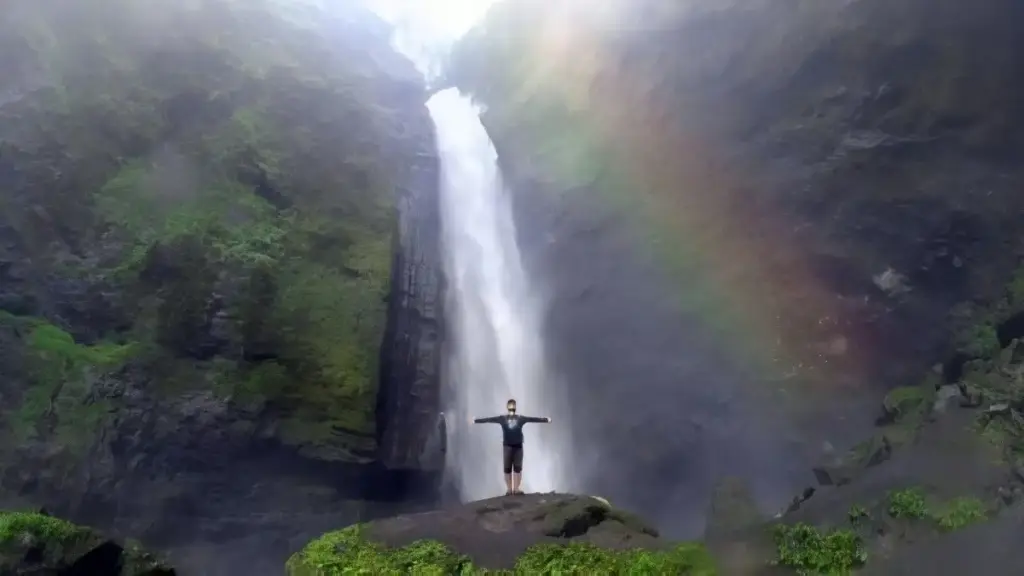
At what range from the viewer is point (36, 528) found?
27.8ft

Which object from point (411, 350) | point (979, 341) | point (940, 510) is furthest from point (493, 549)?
point (979, 341)

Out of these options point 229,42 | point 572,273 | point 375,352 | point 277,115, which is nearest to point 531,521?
point 375,352

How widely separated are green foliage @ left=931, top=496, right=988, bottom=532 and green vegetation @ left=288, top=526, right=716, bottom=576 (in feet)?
9.76

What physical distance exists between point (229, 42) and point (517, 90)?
1017 centimetres

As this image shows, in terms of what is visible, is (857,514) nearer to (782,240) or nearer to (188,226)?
(782,240)

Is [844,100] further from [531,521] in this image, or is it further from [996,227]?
[531,521]

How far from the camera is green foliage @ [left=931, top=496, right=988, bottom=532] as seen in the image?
830 cm

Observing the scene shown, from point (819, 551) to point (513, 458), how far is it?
4.06 m

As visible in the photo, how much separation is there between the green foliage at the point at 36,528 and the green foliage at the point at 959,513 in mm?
10311

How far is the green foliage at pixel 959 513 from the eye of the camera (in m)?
8.30

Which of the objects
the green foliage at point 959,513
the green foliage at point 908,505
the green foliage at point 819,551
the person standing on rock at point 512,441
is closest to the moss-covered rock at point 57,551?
the person standing on rock at point 512,441

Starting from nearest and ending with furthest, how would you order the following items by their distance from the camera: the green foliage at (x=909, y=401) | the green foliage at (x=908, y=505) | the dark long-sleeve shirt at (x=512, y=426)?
the green foliage at (x=908, y=505)
the dark long-sleeve shirt at (x=512, y=426)
the green foliage at (x=909, y=401)

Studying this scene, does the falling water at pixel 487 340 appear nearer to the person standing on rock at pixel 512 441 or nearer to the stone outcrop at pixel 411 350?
the stone outcrop at pixel 411 350

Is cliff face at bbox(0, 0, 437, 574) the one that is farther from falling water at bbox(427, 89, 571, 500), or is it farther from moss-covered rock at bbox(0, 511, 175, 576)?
moss-covered rock at bbox(0, 511, 175, 576)
